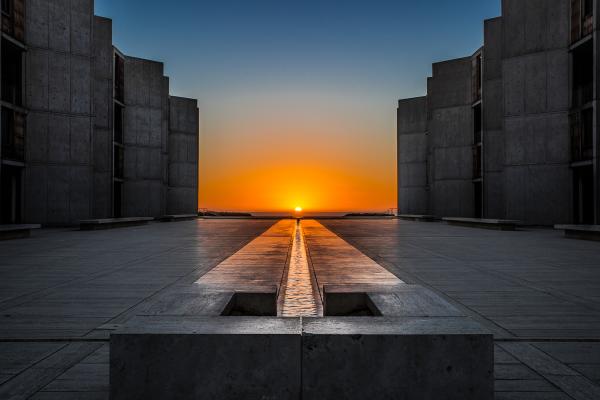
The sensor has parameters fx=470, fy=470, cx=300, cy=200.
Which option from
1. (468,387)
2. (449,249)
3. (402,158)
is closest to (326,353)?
(468,387)

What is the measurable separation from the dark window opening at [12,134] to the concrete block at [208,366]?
24.7m

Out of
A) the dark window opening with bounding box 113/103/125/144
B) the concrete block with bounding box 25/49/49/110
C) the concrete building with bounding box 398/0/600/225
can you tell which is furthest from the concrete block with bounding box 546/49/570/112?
the dark window opening with bounding box 113/103/125/144

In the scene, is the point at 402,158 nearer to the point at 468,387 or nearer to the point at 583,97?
the point at 583,97

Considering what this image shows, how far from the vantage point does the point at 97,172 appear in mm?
32500

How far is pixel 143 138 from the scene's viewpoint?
3778cm

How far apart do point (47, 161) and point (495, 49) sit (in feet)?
93.1

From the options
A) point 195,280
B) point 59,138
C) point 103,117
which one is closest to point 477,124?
point 103,117

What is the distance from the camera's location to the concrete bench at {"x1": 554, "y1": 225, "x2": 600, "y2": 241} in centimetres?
1679

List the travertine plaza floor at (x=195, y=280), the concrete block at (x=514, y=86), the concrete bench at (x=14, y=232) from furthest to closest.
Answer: the concrete block at (x=514, y=86), the concrete bench at (x=14, y=232), the travertine plaza floor at (x=195, y=280)

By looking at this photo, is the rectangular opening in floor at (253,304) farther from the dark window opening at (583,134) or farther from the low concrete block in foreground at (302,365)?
the dark window opening at (583,134)

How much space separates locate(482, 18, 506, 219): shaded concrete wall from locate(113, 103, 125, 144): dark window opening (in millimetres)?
27031

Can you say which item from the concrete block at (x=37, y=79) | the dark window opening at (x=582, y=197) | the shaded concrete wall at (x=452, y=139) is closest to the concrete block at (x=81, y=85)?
the concrete block at (x=37, y=79)

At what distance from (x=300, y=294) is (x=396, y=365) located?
13.6 ft

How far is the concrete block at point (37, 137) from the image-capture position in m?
24.8
